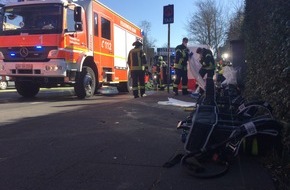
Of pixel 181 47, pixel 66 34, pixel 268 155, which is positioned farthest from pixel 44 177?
pixel 181 47

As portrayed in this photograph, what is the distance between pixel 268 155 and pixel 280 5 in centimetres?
181

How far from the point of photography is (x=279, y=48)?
4930mm

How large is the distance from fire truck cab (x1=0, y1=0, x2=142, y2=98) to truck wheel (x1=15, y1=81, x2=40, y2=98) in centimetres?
14

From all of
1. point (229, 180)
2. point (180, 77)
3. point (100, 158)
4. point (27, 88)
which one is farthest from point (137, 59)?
point (229, 180)

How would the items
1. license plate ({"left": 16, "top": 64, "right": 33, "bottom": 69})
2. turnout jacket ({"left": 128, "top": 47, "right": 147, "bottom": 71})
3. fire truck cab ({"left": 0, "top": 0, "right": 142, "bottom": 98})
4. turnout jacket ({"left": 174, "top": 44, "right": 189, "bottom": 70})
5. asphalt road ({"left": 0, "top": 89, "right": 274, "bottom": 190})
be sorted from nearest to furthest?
asphalt road ({"left": 0, "top": 89, "right": 274, "bottom": 190}) < fire truck cab ({"left": 0, "top": 0, "right": 142, "bottom": 98}) < license plate ({"left": 16, "top": 64, "right": 33, "bottom": 69}) < turnout jacket ({"left": 128, "top": 47, "right": 147, "bottom": 71}) < turnout jacket ({"left": 174, "top": 44, "right": 189, "bottom": 70})

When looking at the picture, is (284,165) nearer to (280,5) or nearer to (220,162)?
(220,162)

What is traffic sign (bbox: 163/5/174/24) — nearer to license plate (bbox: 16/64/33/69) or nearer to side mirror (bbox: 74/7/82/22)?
side mirror (bbox: 74/7/82/22)

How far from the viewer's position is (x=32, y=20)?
39.8 ft

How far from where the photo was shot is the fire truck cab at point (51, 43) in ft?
38.4

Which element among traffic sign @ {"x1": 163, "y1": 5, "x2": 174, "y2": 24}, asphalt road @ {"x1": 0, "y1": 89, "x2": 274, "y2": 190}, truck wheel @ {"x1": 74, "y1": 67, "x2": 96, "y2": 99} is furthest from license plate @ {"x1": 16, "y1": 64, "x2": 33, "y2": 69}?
traffic sign @ {"x1": 163, "y1": 5, "x2": 174, "y2": 24}

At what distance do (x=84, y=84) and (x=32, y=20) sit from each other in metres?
2.49

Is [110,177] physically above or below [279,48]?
below

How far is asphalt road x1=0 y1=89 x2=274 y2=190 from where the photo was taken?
3809 mm

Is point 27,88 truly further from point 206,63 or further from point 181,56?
point 206,63
